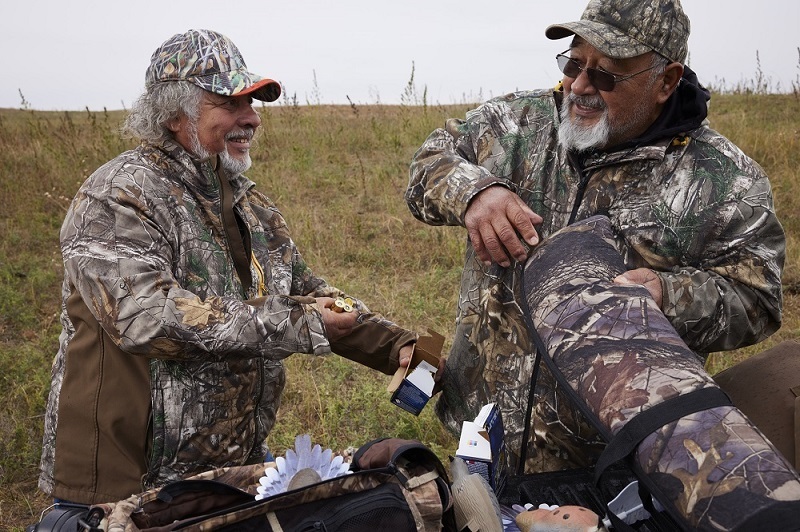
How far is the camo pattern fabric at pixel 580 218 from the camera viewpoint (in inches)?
99.7

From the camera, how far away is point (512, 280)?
2.85 meters

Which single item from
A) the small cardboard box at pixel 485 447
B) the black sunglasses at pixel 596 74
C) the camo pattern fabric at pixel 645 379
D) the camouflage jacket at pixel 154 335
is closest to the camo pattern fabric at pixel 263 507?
the small cardboard box at pixel 485 447

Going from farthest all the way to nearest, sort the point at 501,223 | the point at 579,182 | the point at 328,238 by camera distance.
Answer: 1. the point at 328,238
2. the point at 579,182
3. the point at 501,223

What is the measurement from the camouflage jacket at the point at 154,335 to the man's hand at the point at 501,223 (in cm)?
65

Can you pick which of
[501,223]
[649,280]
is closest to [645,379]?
[649,280]

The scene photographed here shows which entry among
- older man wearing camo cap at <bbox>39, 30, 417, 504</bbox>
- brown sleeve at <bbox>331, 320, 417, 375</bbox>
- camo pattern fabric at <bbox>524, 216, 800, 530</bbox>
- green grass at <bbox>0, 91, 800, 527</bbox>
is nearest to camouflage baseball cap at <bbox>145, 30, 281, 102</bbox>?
older man wearing camo cap at <bbox>39, 30, 417, 504</bbox>

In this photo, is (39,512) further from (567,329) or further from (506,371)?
(567,329)

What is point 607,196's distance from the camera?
8.96 feet

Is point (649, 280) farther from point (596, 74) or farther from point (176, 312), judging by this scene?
point (176, 312)

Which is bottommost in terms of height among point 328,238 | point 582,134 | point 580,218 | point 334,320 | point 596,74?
point 328,238

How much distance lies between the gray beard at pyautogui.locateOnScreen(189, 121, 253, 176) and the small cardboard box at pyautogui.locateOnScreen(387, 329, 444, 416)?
95 centimetres

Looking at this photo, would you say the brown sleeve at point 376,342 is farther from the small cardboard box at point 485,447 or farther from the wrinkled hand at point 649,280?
the wrinkled hand at point 649,280

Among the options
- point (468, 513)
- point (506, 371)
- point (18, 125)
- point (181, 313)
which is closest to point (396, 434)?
point (506, 371)

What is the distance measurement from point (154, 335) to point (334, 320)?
63 cm
